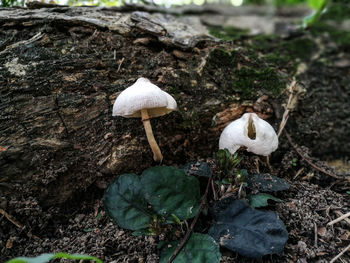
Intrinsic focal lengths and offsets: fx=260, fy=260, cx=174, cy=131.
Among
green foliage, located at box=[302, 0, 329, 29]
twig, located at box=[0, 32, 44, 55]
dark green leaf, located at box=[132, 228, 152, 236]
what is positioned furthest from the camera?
green foliage, located at box=[302, 0, 329, 29]

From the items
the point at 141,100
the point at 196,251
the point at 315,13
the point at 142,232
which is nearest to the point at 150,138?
the point at 141,100

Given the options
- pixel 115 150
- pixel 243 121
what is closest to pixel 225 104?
pixel 243 121

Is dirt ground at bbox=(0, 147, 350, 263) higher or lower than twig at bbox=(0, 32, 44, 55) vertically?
lower

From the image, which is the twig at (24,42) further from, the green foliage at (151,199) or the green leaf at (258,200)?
the green leaf at (258,200)

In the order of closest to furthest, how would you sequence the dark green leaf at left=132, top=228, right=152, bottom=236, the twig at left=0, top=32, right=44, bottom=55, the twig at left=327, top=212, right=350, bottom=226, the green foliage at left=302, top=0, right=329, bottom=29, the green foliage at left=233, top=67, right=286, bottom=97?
the dark green leaf at left=132, top=228, right=152, bottom=236 < the twig at left=327, top=212, right=350, bottom=226 < the twig at left=0, top=32, right=44, bottom=55 < the green foliage at left=233, top=67, right=286, bottom=97 < the green foliage at left=302, top=0, right=329, bottom=29

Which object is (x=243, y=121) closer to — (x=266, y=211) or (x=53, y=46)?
(x=266, y=211)

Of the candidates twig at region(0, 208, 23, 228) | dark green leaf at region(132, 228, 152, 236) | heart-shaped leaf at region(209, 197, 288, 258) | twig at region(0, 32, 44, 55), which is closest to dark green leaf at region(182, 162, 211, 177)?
heart-shaped leaf at region(209, 197, 288, 258)

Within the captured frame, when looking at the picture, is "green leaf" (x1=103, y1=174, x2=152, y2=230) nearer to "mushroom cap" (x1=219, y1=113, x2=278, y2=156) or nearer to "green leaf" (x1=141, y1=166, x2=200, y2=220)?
"green leaf" (x1=141, y1=166, x2=200, y2=220)
